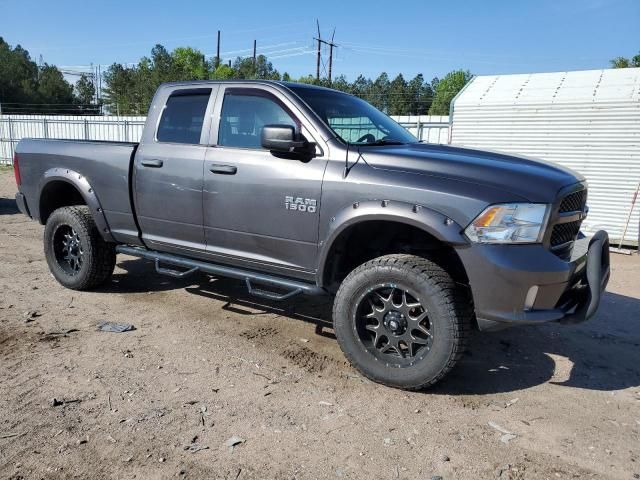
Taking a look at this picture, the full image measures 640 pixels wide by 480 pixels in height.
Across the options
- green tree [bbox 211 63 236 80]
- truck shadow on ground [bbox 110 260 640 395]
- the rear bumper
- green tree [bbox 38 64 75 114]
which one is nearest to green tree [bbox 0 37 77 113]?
green tree [bbox 38 64 75 114]

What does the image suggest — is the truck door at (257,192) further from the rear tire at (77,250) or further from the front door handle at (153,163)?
the rear tire at (77,250)

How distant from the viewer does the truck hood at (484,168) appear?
307cm

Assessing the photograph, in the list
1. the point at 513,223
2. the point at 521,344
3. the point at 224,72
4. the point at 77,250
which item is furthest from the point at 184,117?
the point at 224,72

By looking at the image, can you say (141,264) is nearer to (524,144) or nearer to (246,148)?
(246,148)

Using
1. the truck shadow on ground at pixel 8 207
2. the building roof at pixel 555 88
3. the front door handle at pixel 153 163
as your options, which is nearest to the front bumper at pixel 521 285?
the front door handle at pixel 153 163

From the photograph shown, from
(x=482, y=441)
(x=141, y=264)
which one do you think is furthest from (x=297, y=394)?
(x=141, y=264)

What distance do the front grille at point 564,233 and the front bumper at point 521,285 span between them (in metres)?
0.16

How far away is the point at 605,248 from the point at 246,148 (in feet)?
8.88

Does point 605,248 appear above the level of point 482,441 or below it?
above

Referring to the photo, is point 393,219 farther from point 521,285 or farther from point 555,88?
point 555,88

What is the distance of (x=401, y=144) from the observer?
13.5ft

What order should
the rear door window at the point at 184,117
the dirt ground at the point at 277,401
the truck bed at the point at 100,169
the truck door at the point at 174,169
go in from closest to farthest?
the dirt ground at the point at 277,401 → the truck door at the point at 174,169 → the rear door window at the point at 184,117 → the truck bed at the point at 100,169

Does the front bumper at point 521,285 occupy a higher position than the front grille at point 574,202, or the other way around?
the front grille at point 574,202

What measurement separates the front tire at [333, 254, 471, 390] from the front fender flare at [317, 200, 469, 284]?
10.6 inches
